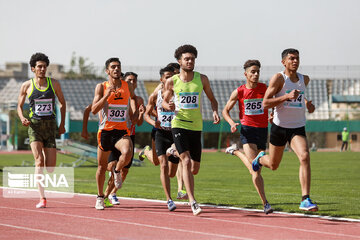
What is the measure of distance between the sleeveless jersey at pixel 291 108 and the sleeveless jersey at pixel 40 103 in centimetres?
367

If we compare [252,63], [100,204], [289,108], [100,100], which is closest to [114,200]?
[100,204]

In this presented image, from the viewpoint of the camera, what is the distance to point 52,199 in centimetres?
1243

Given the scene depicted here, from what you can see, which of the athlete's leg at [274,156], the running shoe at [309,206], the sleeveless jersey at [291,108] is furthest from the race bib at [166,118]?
the running shoe at [309,206]

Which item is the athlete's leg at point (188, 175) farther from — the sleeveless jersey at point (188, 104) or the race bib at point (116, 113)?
the race bib at point (116, 113)

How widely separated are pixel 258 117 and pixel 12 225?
3.89 metres

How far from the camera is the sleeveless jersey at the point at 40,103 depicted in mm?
11180

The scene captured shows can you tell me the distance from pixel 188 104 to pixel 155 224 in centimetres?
196

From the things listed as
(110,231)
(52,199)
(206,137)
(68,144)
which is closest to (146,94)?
(206,137)

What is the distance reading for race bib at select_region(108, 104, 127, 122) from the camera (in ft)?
35.1

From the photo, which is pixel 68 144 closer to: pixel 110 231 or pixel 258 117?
pixel 258 117

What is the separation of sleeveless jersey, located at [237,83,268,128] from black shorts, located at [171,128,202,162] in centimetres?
80

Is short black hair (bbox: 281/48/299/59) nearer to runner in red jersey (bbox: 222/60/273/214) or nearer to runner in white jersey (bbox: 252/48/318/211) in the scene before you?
runner in white jersey (bbox: 252/48/318/211)

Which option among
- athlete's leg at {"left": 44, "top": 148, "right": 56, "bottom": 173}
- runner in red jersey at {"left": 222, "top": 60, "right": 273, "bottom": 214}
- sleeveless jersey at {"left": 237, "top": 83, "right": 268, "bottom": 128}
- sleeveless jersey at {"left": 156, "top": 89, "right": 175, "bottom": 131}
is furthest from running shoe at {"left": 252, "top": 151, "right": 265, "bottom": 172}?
athlete's leg at {"left": 44, "top": 148, "right": 56, "bottom": 173}

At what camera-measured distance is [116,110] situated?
35.2ft
